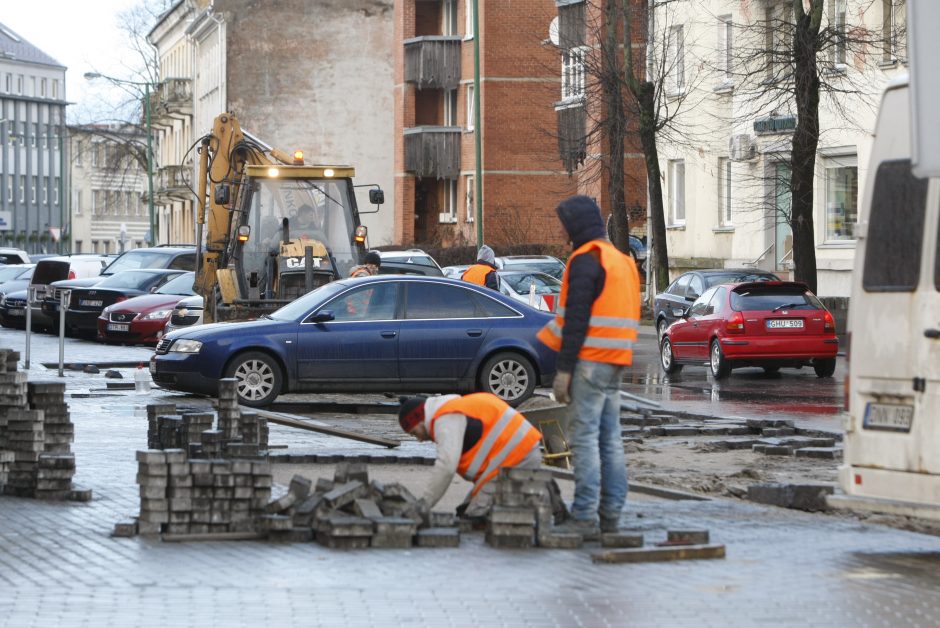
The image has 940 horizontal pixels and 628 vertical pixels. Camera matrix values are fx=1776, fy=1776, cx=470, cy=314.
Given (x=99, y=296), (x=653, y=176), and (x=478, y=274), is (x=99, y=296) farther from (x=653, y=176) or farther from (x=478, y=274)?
(x=653, y=176)

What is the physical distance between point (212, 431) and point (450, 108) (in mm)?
56014

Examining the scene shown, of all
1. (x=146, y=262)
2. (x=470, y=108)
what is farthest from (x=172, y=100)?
(x=146, y=262)

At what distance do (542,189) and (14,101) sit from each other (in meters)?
106

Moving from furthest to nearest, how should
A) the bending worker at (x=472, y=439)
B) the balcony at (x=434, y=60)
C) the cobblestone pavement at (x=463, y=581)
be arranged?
the balcony at (x=434, y=60), the bending worker at (x=472, y=439), the cobblestone pavement at (x=463, y=581)

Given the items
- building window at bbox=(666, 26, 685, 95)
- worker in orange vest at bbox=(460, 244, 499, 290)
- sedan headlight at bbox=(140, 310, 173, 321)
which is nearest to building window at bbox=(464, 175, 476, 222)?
building window at bbox=(666, 26, 685, 95)

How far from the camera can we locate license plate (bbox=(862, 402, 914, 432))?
9156 mm

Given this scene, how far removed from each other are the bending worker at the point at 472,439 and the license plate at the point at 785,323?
15.0m

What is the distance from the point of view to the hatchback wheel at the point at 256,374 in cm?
1914

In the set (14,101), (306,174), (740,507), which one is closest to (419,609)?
(740,507)

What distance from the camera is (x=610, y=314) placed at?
9.94 meters

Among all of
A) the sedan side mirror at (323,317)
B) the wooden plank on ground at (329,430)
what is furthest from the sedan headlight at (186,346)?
the wooden plank on ground at (329,430)

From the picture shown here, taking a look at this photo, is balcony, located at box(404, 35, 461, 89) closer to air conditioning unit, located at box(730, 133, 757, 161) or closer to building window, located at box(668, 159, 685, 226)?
building window, located at box(668, 159, 685, 226)

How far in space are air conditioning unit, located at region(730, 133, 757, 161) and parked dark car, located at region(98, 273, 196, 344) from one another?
13.7m

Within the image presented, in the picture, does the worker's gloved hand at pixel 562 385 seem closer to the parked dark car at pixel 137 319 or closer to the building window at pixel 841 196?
the parked dark car at pixel 137 319
